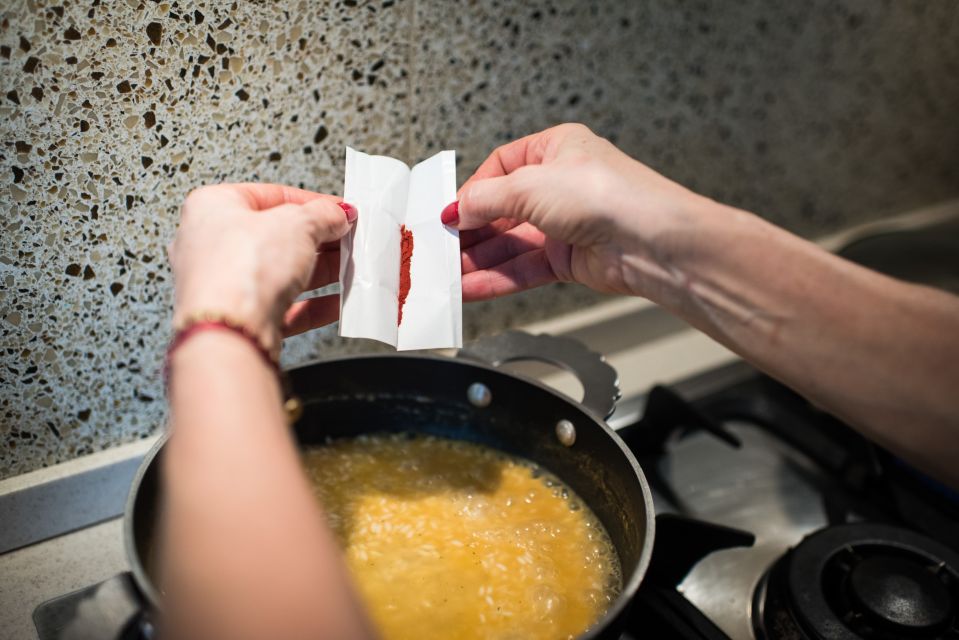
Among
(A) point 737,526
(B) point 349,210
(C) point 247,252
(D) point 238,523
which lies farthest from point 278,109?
(A) point 737,526

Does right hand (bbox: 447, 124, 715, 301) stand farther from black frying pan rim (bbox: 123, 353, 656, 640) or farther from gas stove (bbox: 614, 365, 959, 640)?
gas stove (bbox: 614, 365, 959, 640)

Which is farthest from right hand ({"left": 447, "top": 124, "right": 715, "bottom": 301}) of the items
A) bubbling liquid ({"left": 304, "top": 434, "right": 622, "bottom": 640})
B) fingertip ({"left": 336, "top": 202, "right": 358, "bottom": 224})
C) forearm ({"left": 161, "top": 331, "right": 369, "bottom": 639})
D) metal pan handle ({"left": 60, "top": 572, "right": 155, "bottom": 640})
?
Result: metal pan handle ({"left": 60, "top": 572, "right": 155, "bottom": 640})

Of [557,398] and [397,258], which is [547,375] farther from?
[397,258]

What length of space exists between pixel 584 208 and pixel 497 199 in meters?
0.09

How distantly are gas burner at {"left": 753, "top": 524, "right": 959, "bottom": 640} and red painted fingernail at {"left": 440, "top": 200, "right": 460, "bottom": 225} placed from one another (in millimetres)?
525

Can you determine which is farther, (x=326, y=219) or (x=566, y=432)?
(x=566, y=432)

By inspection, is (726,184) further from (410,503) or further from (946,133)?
(410,503)

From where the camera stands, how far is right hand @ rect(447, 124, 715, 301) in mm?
684

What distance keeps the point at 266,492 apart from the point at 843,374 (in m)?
0.44

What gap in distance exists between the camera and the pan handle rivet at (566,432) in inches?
32.6

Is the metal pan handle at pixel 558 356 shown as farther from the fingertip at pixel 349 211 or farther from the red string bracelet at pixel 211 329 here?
the red string bracelet at pixel 211 329

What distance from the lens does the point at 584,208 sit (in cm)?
70

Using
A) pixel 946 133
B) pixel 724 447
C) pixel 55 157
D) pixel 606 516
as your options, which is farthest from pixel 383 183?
pixel 946 133

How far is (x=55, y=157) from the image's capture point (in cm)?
73
